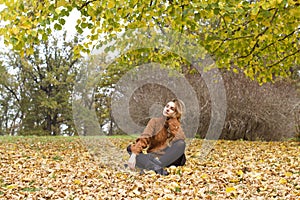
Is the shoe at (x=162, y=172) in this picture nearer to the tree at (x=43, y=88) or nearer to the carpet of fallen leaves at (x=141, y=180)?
the carpet of fallen leaves at (x=141, y=180)

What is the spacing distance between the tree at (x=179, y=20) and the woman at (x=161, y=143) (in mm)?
1553

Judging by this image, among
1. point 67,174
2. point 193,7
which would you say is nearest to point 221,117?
point 193,7

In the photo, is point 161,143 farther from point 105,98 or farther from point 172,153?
point 105,98

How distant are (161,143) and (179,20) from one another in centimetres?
256

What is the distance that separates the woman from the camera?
4.78 meters

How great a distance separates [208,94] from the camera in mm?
11859

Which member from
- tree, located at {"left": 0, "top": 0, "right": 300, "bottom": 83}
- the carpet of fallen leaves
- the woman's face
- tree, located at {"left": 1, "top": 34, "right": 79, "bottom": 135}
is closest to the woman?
the woman's face

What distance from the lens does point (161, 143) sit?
498 centimetres

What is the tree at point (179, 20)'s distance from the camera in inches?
225

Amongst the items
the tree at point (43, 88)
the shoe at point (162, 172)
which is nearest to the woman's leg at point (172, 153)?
the shoe at point (162, 172)

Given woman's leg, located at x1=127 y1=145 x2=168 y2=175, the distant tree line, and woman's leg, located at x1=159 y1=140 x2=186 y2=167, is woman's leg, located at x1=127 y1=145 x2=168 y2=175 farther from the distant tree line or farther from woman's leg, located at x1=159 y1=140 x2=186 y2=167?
the distant tree line

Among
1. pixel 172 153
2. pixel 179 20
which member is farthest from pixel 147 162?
pixel 179 20

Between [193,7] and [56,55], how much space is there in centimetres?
1579

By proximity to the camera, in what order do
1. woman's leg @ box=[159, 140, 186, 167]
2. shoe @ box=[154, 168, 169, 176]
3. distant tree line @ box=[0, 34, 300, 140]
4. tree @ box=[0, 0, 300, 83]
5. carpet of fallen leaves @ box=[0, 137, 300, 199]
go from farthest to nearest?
distant tree line @ box=[0, 34, 300, 140]
tree @ box=[0, 0, 300, 83]
woman's leg @ box=[159, 140, 186, 167]
shoe @ box=[154, 168, 169, 176]
carpet of fallen leaves @ box=[0, 137, 300, 199]
